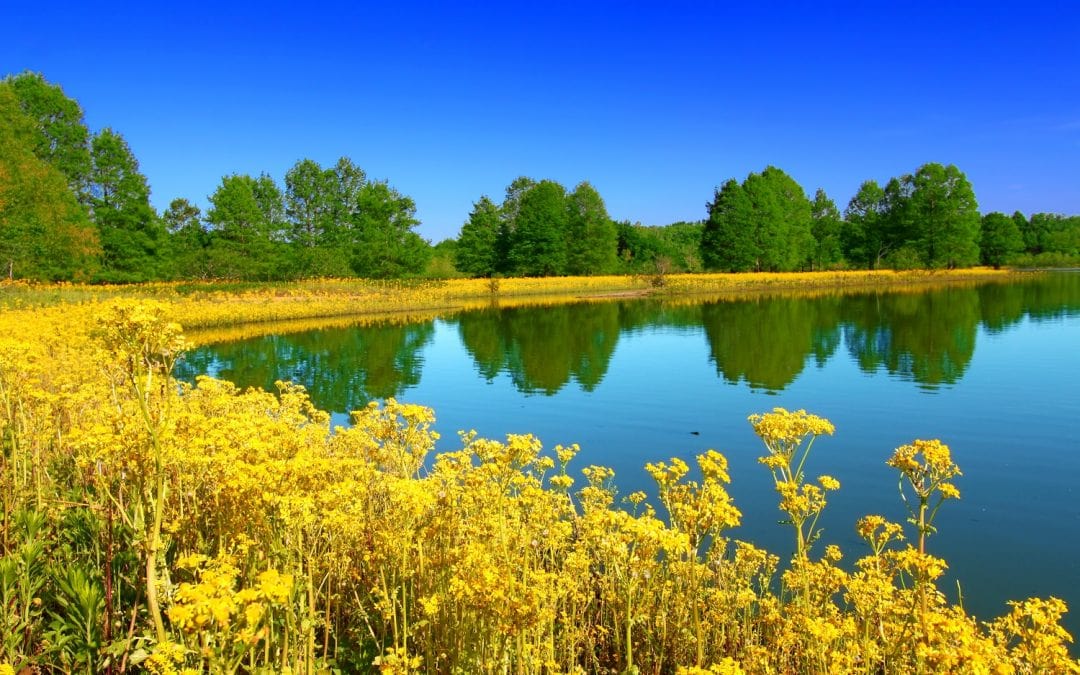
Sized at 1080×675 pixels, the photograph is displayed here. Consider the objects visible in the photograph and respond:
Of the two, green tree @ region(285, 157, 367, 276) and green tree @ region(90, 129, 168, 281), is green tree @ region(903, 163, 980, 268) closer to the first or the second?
green tree @ region(285, 157, 367, 276)

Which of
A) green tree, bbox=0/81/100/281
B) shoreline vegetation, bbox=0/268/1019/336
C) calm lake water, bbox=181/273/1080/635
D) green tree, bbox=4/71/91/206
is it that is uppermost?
green tree, bbox=4/71/91/206

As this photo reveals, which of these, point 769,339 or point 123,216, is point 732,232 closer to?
point 769,339

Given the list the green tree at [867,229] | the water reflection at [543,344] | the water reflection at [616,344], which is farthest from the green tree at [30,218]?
the green tree at [867,229]

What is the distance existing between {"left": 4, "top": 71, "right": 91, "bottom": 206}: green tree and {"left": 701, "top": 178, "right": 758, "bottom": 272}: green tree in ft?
207

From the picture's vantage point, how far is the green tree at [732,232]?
251 ft

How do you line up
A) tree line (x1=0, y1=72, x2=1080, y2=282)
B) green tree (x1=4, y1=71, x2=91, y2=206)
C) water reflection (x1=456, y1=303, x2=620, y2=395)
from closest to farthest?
water reflection (x1=456, y1=303, x2=620, y2=395)
tree line (x1=0, y1=72, x2=1080, y2=282)
green tree (x1=4, y1=71, x2=91, y2=206)

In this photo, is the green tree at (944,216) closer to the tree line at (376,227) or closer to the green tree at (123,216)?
the tree line at (376,227)

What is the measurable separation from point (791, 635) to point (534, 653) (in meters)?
1.61

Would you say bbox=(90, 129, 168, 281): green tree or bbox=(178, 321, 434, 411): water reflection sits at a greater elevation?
bbox=(90, 129, 168, 281): green tree

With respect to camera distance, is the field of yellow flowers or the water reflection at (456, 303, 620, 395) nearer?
the field of yellow flowers

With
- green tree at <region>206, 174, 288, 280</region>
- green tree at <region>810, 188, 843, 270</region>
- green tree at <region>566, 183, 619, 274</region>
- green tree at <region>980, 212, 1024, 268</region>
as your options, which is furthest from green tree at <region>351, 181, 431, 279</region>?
green tree at <region>980, 212, 1024, 268</region>

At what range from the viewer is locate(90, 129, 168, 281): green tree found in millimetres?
48938

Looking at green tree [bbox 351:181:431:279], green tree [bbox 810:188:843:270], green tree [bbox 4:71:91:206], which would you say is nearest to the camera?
green tree [bbox 4:71:91:206]

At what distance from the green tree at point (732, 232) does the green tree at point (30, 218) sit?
6244 centimetres
